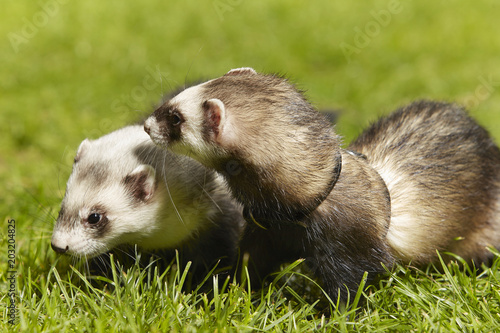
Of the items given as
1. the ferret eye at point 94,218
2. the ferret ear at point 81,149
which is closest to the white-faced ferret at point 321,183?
the ferret eye at point 94,218

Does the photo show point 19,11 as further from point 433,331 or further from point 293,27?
point 433,331

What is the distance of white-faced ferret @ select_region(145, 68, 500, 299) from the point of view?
3.19 metres

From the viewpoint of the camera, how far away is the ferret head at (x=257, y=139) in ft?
10.3

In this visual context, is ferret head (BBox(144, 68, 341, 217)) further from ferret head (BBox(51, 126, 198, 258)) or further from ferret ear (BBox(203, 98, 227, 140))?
ferret head (BBox(51, 126, 198, 258))

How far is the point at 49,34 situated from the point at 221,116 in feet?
26.7

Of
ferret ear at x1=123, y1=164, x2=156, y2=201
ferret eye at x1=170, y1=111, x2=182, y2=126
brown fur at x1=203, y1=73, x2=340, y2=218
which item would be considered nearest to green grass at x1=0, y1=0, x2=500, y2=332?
ferret ear at x1=123, y1=164, x2=156, y2=201

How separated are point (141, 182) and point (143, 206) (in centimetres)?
17

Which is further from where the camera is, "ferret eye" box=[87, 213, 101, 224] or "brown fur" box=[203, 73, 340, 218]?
"ferret eye" box=[87, 213, 101, 224]

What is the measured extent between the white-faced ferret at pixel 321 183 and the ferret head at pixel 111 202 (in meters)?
0.48

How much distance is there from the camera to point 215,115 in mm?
3127

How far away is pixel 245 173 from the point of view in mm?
3221

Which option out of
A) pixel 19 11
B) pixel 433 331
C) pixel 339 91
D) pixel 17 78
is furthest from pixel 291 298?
pixel 19 11

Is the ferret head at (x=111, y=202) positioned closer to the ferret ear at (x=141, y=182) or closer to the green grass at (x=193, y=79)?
the ferret ear at (x=141, y=182)

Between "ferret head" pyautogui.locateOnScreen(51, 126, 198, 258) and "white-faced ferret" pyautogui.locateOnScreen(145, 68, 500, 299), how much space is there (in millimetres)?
478
